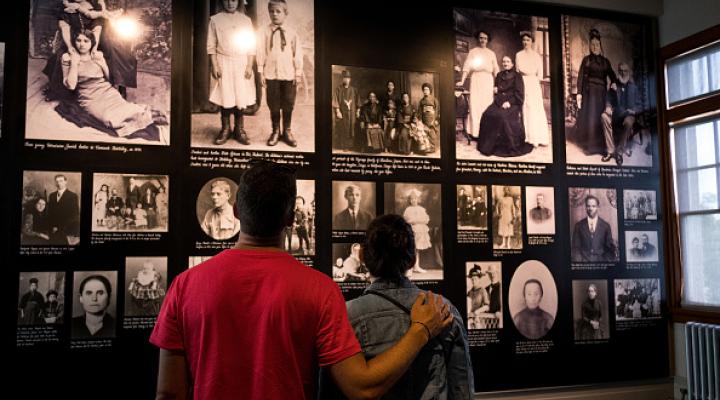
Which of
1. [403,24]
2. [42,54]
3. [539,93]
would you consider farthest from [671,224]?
[42,54]

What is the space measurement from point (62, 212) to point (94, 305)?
2.44 ft

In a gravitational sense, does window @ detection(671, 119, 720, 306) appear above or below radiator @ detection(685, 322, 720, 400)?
above

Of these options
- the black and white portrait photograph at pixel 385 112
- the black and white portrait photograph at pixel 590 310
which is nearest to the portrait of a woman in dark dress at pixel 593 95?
the black and white portrait photograph at pixel 590 310

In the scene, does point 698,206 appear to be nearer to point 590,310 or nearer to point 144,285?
point 590,310

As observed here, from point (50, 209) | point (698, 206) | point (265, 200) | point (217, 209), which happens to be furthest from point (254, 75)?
point (698, 206)

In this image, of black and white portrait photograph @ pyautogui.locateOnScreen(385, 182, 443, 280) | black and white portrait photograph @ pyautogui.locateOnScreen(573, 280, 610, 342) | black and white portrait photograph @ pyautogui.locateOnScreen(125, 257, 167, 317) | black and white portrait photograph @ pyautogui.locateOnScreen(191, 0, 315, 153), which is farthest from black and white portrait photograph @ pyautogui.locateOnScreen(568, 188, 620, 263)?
black and white portrait photograph @ pyautogui.locateOnScreen(125, 257, 167, 317)

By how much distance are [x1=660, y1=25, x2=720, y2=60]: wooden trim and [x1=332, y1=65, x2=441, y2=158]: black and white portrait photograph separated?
2.64 metres

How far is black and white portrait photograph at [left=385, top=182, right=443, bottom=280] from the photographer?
5.23 m

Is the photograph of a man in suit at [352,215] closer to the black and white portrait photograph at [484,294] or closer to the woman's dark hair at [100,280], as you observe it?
the black and white portrait photograph at [484,294]

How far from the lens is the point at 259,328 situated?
5.90ft

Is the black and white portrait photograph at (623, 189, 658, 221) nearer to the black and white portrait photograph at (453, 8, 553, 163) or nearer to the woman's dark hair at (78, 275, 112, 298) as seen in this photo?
the black and white portrait photograph at (453, 8, 553, 163)

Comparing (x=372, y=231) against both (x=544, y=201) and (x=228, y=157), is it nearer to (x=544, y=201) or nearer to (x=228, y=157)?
(x=228, y=157)

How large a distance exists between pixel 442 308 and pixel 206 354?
88 centimetres

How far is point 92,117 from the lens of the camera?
453 cm
